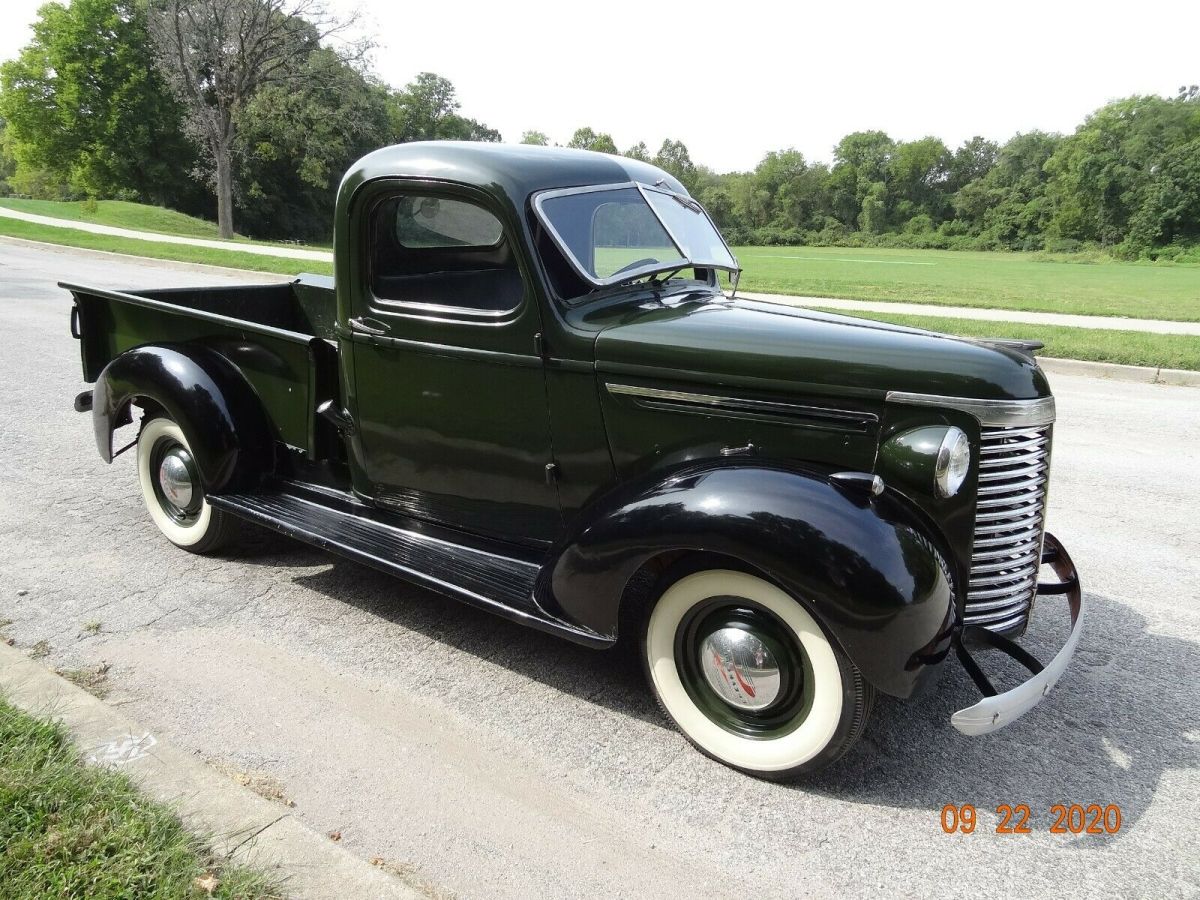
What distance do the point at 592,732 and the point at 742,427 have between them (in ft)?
3.83

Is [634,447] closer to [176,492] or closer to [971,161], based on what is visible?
[176,492]

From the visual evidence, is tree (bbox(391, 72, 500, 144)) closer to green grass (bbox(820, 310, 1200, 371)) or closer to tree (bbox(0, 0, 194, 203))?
tree (bbox(0, 0, 194, 203))

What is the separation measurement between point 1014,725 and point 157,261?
67.0ft

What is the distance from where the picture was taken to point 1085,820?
2.54 metres

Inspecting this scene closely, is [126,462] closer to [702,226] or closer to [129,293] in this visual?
[129,293]

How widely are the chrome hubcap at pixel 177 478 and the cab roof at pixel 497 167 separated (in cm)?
165

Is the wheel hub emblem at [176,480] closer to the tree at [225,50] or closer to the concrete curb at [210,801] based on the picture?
the concrete curb at [210,801]

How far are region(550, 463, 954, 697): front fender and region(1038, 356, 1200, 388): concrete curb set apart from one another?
8.44 metres

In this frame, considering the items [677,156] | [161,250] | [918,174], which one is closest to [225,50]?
[161,250]

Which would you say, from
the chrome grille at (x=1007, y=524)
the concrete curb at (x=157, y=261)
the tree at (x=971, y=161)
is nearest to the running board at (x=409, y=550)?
the chrome grille at (x=1007, y=524)

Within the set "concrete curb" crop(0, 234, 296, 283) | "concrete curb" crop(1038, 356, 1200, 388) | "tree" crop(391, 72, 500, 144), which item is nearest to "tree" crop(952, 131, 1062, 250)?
"tree" crop(391, 72, 500, 144)

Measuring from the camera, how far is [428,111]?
66625 millimetres

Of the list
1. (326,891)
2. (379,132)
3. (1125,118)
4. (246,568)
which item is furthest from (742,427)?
(1125,118)

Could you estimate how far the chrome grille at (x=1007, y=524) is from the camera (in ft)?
9.04
